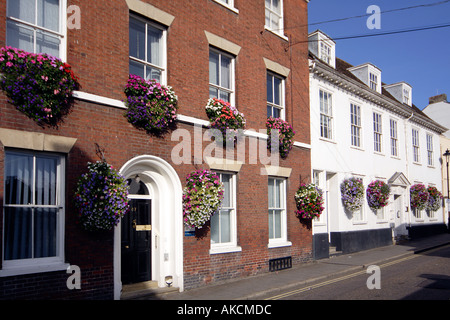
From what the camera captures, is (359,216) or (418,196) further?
(418,196)

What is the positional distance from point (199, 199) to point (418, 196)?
18.4 meters

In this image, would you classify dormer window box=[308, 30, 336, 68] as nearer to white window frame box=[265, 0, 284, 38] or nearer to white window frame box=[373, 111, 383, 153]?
white window frame box=[265, 0, 284, 38]

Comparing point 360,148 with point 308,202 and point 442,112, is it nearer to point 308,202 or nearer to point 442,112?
point 308,202

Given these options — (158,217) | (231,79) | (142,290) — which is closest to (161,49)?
(231,79)

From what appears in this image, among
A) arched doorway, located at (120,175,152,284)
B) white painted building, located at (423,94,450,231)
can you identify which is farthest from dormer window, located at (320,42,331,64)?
white painted building, located at (423,94,450,231)

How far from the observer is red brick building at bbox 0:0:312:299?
7.74m

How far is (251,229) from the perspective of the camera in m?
12.5

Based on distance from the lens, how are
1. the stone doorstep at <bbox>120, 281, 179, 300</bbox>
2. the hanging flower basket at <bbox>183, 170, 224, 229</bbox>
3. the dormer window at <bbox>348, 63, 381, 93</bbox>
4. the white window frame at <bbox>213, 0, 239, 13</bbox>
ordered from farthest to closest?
1. the dormer window at <bbox>348, 63, 381, 93</bbox>
2. the white window frame at <bbox>213, 0, 239, 13</bbox>
3. the hanging flower basket at <bbox>183, 170, 224, 229</bbox>
4. the stone doorstep at <bbox>120, 281, 179, 300</bbox>

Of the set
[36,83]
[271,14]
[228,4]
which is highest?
[271,14]

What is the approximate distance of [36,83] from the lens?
24.5 ft

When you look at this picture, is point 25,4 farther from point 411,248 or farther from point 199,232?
point 411,248

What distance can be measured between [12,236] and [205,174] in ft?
15.5

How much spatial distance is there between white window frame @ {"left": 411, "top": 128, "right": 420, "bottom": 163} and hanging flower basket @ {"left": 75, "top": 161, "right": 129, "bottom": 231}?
21.7 m
